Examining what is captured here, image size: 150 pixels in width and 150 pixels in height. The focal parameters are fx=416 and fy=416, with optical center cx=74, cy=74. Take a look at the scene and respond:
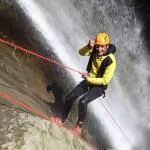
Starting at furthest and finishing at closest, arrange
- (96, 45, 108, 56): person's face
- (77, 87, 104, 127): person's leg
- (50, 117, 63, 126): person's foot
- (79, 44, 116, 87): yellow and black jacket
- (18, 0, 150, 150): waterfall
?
(18, 0, 150, 150): waterfall
(77, 87, 104, 127): person's leg
(50, 117, 63, 126): person's foot
(79, 44, 116, 87): yellow and black jacket
(96, 45, 108, 56): person's face

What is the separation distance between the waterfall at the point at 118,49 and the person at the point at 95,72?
2537 mm

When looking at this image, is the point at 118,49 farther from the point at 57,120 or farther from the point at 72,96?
the point at 57,120

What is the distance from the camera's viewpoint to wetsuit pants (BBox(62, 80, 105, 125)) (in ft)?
35.3

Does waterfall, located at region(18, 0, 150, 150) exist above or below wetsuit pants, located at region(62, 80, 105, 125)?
above

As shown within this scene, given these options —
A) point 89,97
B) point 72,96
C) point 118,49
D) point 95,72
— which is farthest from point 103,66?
point 118,49

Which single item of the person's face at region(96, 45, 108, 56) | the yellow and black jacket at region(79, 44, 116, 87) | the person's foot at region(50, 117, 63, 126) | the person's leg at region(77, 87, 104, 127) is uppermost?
the person's face at region(96, 45, 108, 56)

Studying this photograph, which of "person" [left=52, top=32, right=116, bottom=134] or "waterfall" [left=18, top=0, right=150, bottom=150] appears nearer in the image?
"person" [left=52, top=32, right=116, bottom=134]

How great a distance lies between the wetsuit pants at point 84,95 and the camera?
1075 centimetres

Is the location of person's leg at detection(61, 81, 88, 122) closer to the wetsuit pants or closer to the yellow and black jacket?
the wetsuit pants

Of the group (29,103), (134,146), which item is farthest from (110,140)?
(29,103)

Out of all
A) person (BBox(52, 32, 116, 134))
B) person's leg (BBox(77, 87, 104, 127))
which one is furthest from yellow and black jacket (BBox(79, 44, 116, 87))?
person's leg (BBox(77, 87, 104, 127))

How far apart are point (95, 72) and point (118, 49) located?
7.77 m

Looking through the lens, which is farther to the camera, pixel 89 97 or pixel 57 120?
pixel 89 97

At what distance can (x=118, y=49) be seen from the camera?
1827 cm
